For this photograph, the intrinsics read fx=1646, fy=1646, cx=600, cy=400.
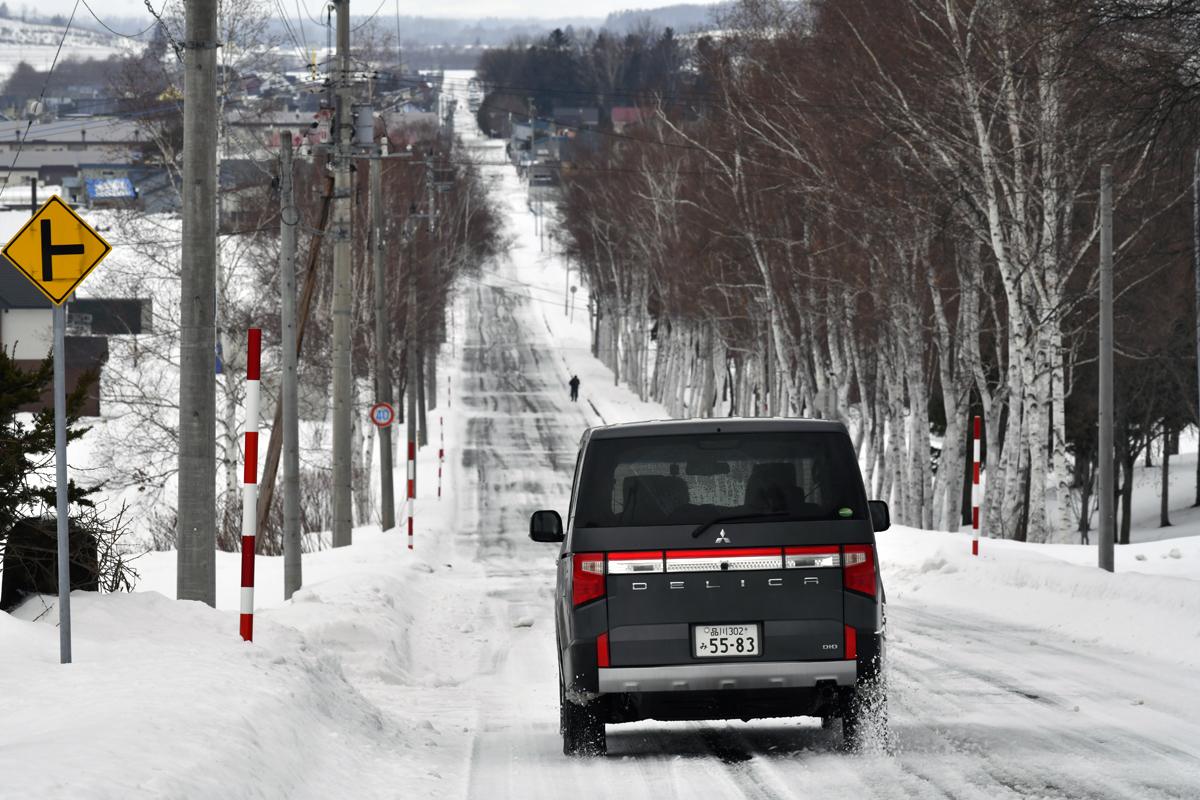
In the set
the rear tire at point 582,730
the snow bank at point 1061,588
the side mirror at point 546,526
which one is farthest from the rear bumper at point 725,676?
the snow bank at point 1061,588

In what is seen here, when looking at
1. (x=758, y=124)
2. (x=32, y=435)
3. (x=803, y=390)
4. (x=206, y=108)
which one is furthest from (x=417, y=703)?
(x=803, y=390)

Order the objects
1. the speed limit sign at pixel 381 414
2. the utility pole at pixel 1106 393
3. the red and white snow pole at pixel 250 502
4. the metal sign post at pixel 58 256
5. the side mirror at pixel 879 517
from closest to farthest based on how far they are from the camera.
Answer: the side mirror at pixel 879 517 < the metal sign post at pixel 58 256 < the red and white snow pole at pixel 250 502 < the utility pole at pixel 1106 393 < the speed limit sign at pixel 381 414

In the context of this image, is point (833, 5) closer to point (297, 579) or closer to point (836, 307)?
point (836, 307)

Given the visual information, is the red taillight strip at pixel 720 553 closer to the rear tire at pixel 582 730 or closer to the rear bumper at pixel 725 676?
the rear bumper at pixel 725 676

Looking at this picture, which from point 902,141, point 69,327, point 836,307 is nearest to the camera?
point 902,141

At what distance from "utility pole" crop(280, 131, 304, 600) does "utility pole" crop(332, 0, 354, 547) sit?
19.1 feet

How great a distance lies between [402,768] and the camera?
907 centimetres

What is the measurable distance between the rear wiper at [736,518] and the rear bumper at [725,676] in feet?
2.39

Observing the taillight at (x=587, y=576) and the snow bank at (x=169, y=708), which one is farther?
the taillight at (x=587, y=576)

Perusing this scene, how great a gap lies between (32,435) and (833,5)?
27.1m

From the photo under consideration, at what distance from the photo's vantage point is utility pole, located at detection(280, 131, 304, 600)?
21.8m

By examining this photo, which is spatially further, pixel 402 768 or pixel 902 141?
pixel 902 141

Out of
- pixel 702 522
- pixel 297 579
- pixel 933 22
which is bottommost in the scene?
pixel 297 579

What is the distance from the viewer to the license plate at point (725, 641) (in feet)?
29.4
